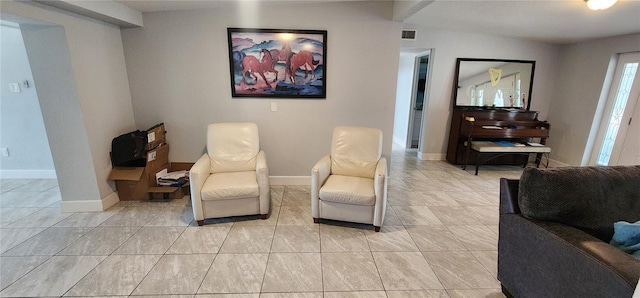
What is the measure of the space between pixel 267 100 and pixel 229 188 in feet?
4.31

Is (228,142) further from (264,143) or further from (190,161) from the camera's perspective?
(190,161)

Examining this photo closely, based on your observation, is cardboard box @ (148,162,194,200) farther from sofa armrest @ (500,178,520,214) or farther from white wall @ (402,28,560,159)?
white wall @ (402,28,560,159)

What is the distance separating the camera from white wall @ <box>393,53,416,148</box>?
570cm

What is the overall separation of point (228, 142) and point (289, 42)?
137cm

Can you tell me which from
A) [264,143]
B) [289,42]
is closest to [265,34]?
[289,42]

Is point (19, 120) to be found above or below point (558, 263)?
above

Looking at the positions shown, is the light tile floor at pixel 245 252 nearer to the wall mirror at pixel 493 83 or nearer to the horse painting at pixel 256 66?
the horse painting at pixel 256 66

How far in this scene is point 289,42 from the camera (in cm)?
314

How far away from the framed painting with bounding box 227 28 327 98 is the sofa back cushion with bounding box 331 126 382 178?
76cm

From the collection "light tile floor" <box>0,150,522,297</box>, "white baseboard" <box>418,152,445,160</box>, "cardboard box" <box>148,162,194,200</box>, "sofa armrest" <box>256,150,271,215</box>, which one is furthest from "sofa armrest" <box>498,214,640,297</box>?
"white baseboard" <box>418,152,445,160</box>

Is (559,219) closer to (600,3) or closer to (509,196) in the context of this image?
(509,196)

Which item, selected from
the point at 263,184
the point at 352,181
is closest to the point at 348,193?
the point at 352,181

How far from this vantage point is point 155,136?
3.10 m

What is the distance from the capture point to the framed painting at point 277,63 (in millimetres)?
3115
